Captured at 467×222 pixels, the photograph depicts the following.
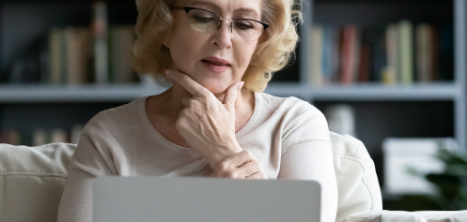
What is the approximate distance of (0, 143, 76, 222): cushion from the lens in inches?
45.3

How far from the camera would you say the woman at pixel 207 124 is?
1068mm

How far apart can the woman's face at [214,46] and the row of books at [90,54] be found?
1.40 meters

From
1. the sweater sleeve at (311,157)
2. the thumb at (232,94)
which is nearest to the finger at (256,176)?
the sweater sleeve at (311,157)

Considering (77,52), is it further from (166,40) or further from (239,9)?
(239,9)

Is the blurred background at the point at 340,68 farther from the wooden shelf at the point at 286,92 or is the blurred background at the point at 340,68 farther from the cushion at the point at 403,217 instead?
the cushion at the point at 403,217

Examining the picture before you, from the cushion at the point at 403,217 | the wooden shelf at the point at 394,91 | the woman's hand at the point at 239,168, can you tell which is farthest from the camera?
the wooden shelf at the point at 394,91

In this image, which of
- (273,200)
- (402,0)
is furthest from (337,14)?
(273,200)

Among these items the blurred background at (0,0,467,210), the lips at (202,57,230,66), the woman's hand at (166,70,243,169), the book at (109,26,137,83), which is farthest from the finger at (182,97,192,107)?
the book at (109,26,137,83)

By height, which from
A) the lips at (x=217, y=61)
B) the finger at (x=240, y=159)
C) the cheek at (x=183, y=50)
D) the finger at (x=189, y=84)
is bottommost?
the finger at (x=240, y=159)

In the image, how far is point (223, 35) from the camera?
1.12 meters

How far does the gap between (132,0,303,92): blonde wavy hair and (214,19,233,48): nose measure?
0.47 feet

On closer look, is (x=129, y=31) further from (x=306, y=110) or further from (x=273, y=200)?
(x=273, y=200)

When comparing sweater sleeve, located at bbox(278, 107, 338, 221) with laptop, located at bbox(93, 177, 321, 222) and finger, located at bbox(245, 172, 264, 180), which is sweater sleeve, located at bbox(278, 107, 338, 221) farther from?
laptop, located at bbox(93, 177, 321, 222)

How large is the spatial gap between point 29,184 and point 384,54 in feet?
6.33
